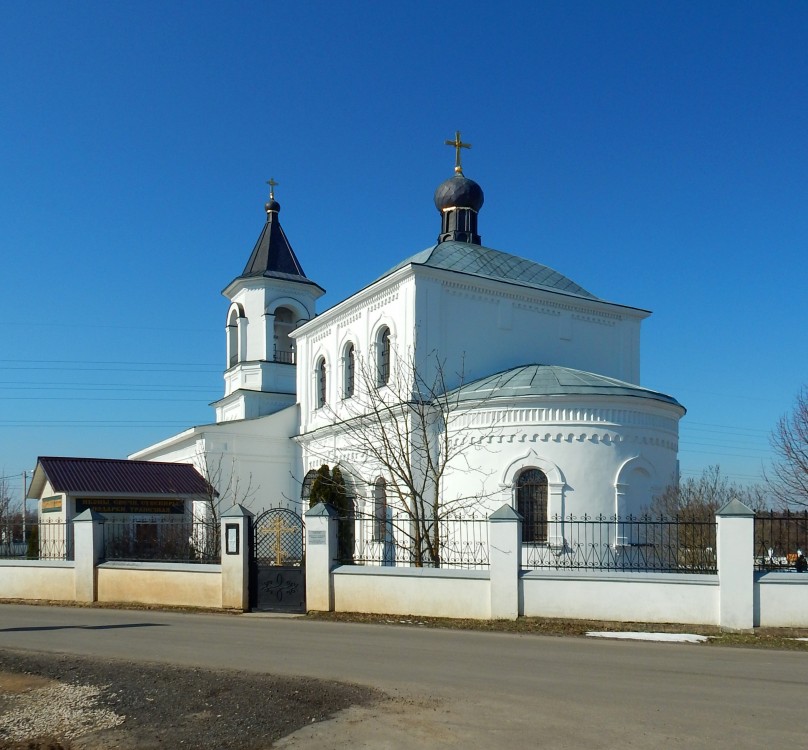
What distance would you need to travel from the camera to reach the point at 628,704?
6832mm

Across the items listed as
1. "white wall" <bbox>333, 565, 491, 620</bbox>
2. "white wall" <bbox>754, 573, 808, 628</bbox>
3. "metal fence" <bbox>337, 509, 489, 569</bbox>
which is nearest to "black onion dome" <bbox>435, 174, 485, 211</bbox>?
"metal fence" <bbox>337, 509, 489, 569</bbox>

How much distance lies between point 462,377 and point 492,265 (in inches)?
157

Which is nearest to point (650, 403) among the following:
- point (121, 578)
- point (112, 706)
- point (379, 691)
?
point (121, 578)

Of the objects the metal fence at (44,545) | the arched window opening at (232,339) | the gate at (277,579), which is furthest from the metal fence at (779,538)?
the arched window opening at (232,339)

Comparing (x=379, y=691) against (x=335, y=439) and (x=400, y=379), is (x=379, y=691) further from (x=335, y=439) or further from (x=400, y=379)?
(x=335, y=439)

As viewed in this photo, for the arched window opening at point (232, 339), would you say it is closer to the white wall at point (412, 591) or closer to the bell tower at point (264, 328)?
the bell tower at point (264, 328)

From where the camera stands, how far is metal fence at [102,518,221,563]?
16828mm

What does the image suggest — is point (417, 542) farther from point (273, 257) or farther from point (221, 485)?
point (273, 257)

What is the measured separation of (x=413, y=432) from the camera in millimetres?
19969

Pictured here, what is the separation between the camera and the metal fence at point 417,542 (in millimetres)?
14922

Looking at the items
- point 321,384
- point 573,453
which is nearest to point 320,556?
point 573,453

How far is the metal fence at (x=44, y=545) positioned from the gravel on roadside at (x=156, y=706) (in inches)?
421

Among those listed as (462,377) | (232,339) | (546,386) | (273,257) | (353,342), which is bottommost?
(546,386)

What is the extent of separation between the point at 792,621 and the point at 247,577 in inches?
332
